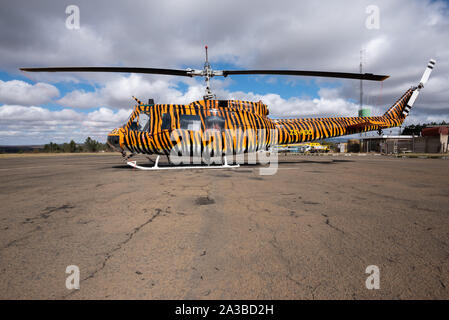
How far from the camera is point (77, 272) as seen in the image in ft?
5.72

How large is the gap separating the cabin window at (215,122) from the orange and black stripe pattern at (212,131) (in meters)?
0.05

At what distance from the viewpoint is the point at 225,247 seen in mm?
2158

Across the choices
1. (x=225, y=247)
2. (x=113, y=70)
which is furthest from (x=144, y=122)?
(x=225, y=247)

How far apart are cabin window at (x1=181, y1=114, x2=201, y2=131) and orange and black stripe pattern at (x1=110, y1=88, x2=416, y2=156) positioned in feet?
0.15

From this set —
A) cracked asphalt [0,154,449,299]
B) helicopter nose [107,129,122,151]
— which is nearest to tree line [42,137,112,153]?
helicopter nose [107,129,122,151]

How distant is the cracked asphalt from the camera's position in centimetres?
153

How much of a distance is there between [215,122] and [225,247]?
307 inches

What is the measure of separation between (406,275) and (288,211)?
68.3 inches

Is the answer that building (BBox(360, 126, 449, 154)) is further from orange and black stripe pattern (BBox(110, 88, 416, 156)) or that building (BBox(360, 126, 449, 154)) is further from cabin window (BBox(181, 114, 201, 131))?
cabin window (BBox(181, 114, 201, 131))

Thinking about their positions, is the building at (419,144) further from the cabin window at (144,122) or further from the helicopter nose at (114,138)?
the helicopter nose at (114,138)

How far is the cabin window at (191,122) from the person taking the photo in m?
9.10

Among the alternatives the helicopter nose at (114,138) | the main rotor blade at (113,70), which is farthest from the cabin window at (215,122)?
the helicopter nose at (114,138)
